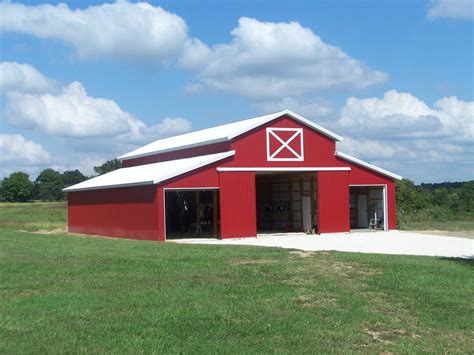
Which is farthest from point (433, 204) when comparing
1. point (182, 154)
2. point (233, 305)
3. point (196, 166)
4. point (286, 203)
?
point (233, 305)

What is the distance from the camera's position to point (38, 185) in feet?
410

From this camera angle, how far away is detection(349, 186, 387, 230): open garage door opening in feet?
→ 108

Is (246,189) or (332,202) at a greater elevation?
(246,189)

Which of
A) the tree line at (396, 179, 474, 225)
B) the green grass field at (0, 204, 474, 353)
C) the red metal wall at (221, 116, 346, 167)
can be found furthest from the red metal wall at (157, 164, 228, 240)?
the tree line at (396, 179, 474, 225)

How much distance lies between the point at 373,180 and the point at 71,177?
105379mm

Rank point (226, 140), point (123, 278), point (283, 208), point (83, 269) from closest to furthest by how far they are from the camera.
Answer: point (123, 278) → point (83, 269) → point (226, 140) → point (283, 208)

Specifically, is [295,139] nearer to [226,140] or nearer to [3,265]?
[226,140]

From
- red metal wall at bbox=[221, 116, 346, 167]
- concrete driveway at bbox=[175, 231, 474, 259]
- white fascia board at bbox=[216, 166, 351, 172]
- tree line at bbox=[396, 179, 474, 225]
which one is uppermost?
red metal wall at bbox=[221, 116, 346, 167]

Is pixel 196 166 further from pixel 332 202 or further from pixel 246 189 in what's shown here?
pixel 332 202

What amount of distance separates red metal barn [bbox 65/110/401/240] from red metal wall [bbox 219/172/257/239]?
0.14 feet

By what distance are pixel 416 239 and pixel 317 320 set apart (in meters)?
18.4

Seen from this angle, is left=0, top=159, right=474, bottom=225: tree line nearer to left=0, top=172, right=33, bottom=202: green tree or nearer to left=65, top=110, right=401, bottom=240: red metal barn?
left=0, top=172, right=33, bottom=202: green tree

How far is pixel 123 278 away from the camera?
11.8 meters

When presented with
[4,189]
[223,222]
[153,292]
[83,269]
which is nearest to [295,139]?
[223,222]
